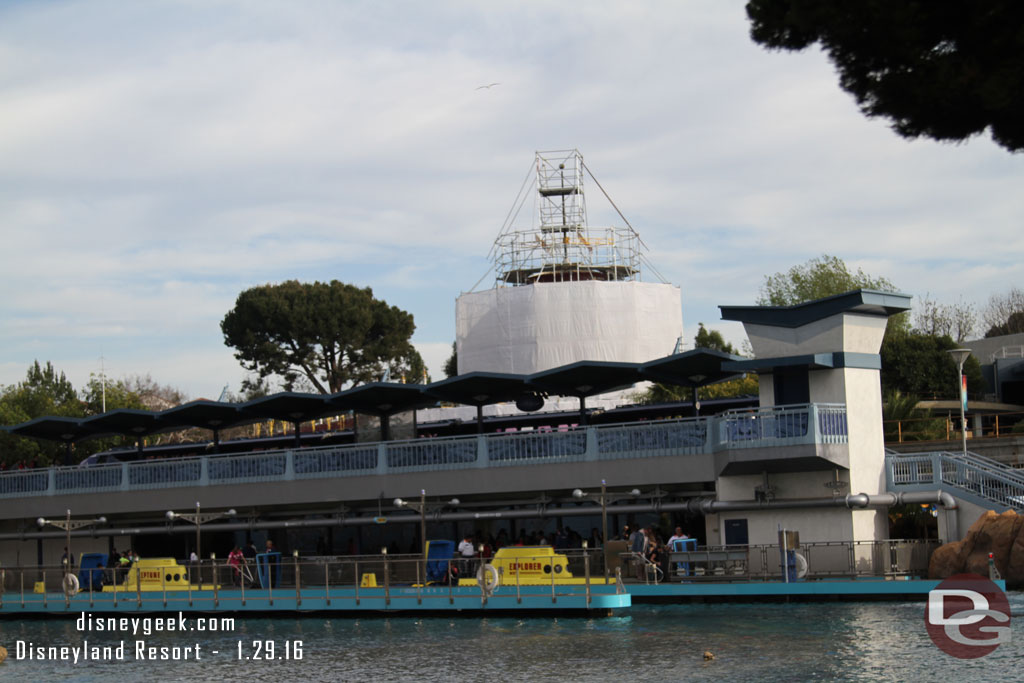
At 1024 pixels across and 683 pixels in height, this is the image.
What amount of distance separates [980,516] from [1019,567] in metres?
2.25

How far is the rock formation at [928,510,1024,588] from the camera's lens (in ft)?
109

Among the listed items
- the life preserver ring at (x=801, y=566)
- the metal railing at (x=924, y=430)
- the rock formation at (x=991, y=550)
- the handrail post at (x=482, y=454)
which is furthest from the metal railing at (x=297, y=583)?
the metal railing at (x=924, y=430)

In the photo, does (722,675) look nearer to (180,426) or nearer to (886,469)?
(886,469)

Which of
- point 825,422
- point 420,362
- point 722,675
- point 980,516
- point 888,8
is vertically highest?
point 420,362

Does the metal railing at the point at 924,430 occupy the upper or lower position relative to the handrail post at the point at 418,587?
upper

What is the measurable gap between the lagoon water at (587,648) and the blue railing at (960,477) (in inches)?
159

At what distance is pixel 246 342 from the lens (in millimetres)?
88250

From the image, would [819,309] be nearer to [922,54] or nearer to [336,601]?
[336,601]

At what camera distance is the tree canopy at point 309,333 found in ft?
287

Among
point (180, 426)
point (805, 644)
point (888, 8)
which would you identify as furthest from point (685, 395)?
point (888, 8)

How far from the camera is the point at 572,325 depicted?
73750 mm

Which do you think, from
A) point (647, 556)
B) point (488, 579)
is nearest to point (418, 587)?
point (488, 579)

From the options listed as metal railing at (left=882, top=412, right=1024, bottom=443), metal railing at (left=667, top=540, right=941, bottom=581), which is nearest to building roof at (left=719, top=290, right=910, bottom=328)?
metal railing at (left=667, top=540, right=941, bottom=581)

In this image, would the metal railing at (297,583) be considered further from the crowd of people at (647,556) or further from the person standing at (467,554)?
the crowd of people at (647,556)
